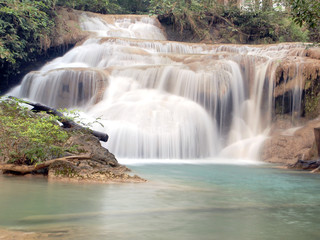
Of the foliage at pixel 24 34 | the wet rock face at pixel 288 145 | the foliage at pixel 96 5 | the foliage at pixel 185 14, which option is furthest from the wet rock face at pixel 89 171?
the foliage at pixel 96 5

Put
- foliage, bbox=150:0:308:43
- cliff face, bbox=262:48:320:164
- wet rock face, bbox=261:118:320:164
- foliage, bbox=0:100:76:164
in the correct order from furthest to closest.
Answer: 1. foliage, bbox=150:0:308:43
2. cliff face, bbox=262:48:320:164
3. wet rock face, bbox=261:118:320:164
4. foliage, bbox=0:100:76:164

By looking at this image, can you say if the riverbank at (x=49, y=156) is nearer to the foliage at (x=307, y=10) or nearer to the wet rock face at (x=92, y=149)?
the wet rock face at (x=92, y=149)

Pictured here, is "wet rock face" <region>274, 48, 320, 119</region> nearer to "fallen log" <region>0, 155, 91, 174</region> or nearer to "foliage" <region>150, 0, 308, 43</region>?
"fallen log" <region>0, 155, 91, 174</region>

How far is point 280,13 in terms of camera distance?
26703mm

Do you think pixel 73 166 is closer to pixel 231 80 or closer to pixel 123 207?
pixel 123 207

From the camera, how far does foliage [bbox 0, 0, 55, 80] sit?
1630 cm

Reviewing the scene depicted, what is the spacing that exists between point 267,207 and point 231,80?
11329 mm

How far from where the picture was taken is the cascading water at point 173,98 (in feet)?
41.9

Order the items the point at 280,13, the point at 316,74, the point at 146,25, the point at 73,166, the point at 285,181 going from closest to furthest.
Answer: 1. the point at 73,166
2. the point at 285,181
3. the point at 316,74
4. the point at 146,25
5. the point at 280,13

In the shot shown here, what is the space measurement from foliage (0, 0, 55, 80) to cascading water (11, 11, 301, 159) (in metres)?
1.88

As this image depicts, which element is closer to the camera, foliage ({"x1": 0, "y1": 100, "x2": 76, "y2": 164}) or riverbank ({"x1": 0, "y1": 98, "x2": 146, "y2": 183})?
riverbank ({"x1": 0, "y1": 98, "x2": 146, "y2": 183})

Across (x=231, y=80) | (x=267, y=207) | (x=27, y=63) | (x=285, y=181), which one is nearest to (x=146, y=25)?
(x=27, y=63)

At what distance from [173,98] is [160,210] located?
1044 centimetres

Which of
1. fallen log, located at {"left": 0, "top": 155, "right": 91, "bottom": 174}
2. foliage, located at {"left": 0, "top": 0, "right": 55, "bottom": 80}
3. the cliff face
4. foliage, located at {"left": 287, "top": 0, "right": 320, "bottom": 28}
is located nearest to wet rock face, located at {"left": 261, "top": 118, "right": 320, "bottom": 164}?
the cliff face
